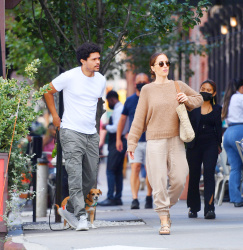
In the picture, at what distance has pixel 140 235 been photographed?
28.7ft

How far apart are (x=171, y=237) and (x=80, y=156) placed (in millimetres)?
1505

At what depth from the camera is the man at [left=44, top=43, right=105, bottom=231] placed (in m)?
9.26

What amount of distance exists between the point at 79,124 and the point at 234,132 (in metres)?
4.29

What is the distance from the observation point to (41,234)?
9328 millimetres

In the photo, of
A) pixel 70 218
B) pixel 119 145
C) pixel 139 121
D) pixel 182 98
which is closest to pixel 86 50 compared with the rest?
pixel 139 121

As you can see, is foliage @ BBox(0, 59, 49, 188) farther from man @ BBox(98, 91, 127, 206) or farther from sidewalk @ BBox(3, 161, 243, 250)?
man @ BBox(98, 91, 127, 206)

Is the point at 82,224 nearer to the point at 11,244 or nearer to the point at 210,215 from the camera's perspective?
the point at 11,244

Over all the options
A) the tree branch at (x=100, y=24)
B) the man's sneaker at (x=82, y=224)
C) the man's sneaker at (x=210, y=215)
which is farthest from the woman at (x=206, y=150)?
the man's sneaker at (x=82, y=224)

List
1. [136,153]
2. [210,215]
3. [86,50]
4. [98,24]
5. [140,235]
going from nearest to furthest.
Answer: [140,235]
[86,50]
[210,215]
[98,24]
[136,153]

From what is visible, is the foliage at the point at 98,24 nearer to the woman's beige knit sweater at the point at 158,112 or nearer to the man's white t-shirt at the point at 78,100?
the man's white t-shirt at the point at 78,100

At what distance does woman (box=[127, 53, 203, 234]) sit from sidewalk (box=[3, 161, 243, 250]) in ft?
1.41

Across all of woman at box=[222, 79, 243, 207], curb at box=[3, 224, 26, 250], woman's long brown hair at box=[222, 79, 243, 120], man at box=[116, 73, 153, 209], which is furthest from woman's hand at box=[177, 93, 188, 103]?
woman's long brown hair at box=[222, 79, 243, 120]

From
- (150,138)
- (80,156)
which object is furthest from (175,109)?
(80,156)

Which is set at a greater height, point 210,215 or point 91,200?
point 91,200
